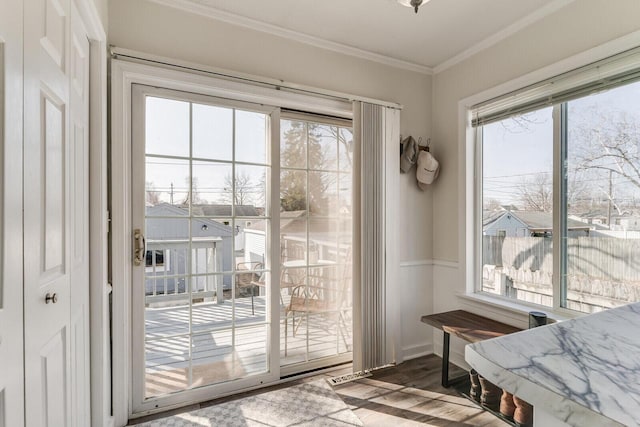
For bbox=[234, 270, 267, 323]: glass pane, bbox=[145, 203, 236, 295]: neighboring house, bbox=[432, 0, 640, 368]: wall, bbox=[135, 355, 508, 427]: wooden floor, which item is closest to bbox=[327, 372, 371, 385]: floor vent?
bbox=[135, 355, 508, 427]: wooden floor

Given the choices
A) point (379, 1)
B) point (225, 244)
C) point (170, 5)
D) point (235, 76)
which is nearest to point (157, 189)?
point (225, 244)

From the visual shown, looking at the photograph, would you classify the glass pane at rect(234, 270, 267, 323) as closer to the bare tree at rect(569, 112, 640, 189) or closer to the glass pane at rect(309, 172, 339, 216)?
the glass pane at rect(309, 172, 339, 216)

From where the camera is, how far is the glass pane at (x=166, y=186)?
201 centimetres

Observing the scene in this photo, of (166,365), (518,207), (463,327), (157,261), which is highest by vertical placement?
(518,207)

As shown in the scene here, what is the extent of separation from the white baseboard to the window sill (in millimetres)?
584

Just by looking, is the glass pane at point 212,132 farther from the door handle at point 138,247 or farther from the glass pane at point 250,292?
the glass pane at point 250,292

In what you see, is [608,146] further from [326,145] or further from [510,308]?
[326,145]

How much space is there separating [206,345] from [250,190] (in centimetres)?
111

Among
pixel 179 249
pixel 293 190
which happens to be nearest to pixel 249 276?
pixel 179 249

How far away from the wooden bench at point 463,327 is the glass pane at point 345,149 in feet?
4.51

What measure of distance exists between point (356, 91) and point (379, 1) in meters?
0.68

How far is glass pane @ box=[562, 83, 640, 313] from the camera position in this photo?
1.75m

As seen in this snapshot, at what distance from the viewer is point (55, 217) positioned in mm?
1090

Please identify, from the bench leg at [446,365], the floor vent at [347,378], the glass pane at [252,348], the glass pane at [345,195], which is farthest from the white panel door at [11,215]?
the bench leg at [446,365]
